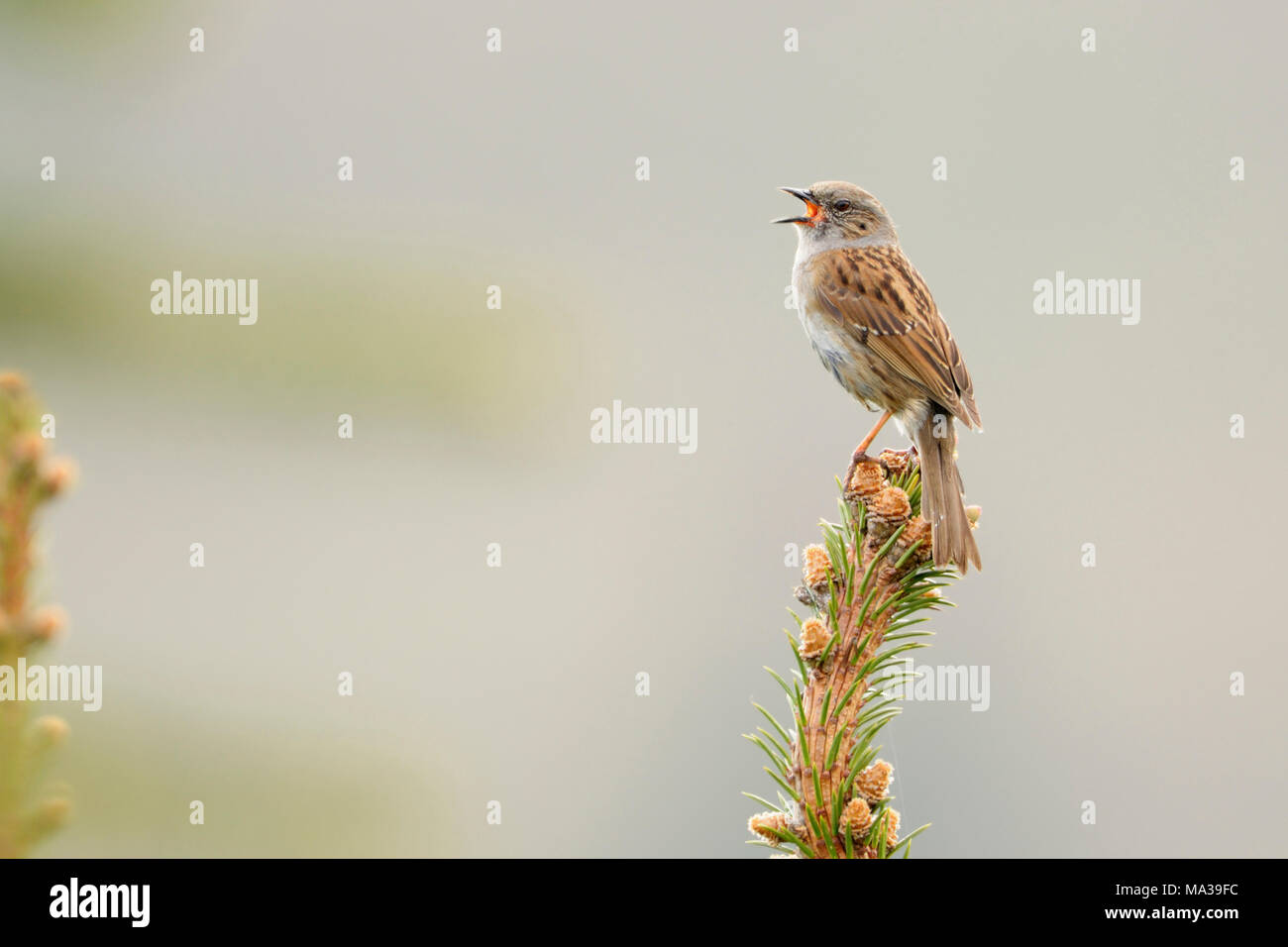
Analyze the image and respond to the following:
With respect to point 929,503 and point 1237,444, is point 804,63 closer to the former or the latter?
point 1237,444

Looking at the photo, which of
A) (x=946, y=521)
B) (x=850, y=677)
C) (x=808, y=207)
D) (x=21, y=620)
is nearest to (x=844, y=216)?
(x=808, y=207)

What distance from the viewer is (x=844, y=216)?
5980 millimetres

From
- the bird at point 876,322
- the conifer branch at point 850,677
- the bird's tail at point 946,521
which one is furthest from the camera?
the bird at point 876,322

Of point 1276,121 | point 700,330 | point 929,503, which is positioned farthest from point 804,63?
point 929,503

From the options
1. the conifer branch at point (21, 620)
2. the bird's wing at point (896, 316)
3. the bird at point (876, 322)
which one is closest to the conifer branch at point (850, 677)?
the bird at point (876, 322)

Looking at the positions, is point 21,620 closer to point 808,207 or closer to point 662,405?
point 808,207

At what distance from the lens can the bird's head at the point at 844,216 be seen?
19.5 ft

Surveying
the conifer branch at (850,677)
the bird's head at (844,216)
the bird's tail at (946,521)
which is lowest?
the conifer branch at (850,677)

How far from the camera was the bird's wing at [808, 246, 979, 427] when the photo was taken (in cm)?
494

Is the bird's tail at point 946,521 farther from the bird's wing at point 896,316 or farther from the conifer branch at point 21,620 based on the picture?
the conifer branch at point 21,620

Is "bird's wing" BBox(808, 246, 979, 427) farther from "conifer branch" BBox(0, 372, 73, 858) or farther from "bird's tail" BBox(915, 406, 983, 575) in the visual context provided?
"conifer branch" BBox(0, 372, 73, 858)

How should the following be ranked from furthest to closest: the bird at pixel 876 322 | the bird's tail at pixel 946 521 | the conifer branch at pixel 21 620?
the bird at pixel 876 322, the bird's tail at pixel 946 521, the conifer branch at pixel 21 620

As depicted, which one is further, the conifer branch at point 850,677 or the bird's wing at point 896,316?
the bird's wing at point 896,316

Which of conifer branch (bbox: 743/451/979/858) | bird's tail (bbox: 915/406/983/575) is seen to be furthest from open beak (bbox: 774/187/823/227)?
conifer branch (bbox: 743/451/979/858)
